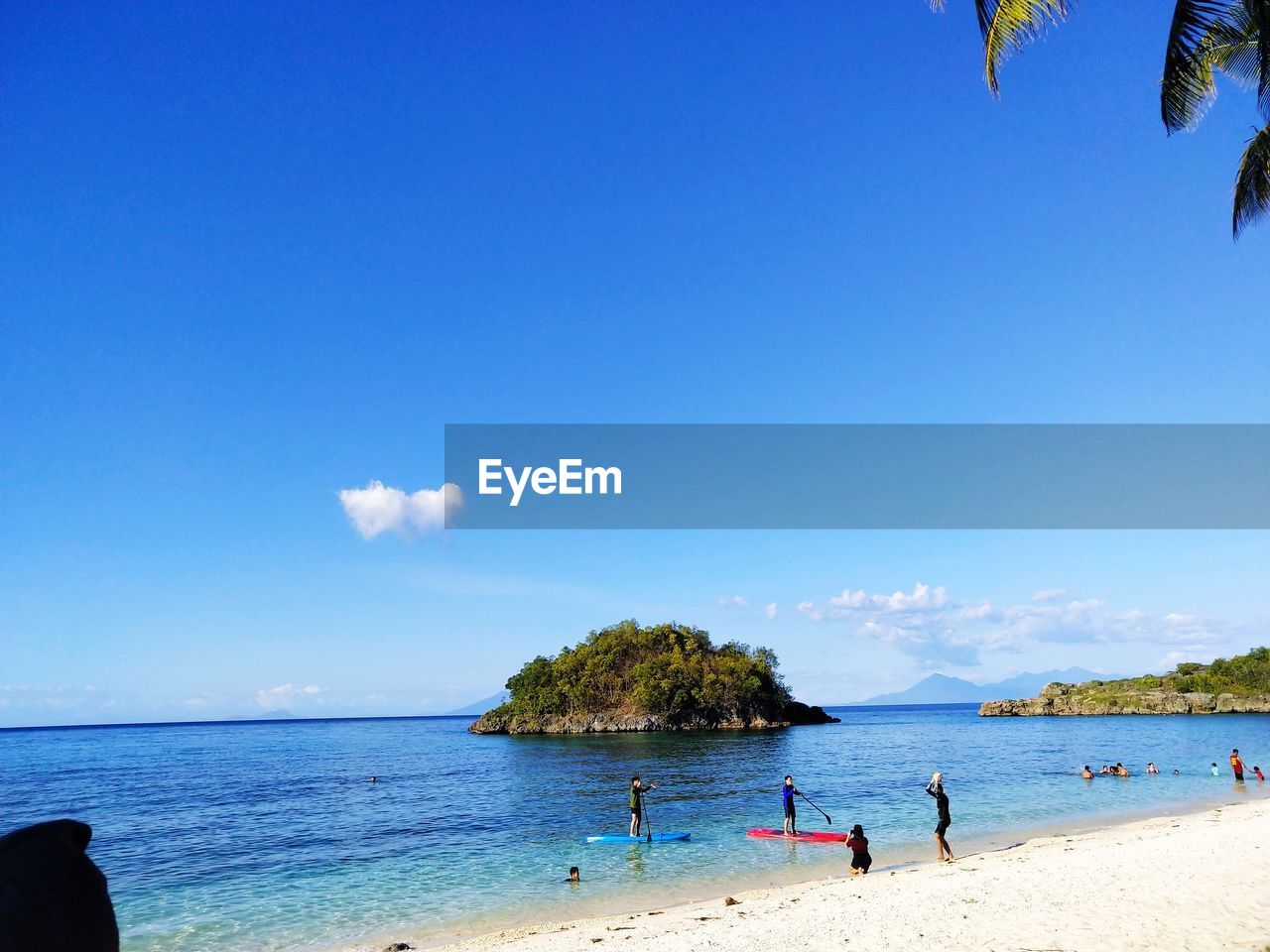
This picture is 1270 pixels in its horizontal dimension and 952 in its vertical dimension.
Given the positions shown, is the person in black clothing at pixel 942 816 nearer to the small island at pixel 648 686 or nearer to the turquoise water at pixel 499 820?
the turquoise water at pixel 499 820

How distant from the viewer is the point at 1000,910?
13.8 metres

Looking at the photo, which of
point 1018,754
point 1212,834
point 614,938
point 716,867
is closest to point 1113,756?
point 1018,754

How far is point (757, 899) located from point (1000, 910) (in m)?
5.35

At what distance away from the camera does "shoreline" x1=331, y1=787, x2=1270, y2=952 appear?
1434 cm

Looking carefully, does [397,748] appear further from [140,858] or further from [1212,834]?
[1212,834]

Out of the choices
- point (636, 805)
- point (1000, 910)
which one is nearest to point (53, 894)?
point (1000, 910)

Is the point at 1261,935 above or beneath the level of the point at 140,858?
above

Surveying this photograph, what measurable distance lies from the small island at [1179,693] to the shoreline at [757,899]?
117 metres

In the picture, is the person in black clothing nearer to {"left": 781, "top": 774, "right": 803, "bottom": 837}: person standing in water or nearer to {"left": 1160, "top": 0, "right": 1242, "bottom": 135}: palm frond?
{"left": 781, "top": 774, "right": 803, "bottom": 837}: person standing in water

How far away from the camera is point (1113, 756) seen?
56.2m

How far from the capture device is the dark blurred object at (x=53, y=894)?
210cm

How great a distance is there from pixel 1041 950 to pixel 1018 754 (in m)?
55.6

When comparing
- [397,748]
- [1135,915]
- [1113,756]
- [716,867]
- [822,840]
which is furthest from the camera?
[397,748]

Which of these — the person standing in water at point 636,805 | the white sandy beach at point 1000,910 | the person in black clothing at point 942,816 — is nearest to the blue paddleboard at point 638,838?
the person standing in water at point 636,805
